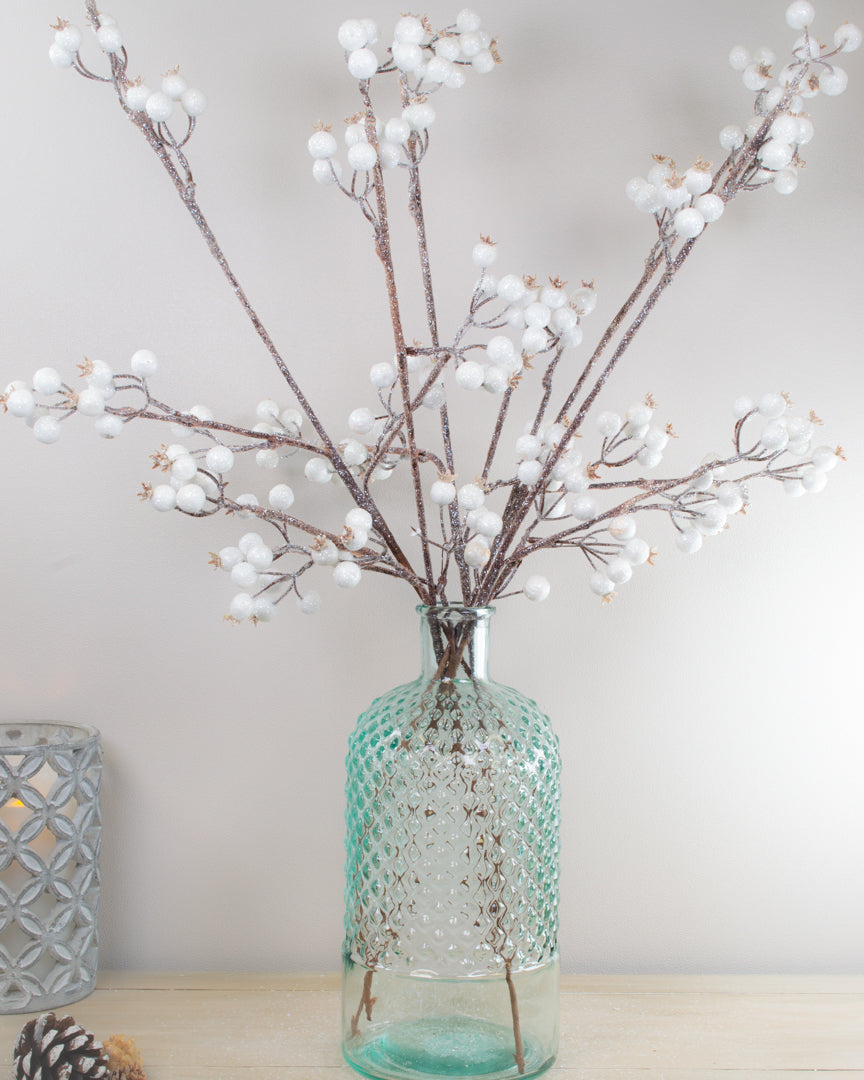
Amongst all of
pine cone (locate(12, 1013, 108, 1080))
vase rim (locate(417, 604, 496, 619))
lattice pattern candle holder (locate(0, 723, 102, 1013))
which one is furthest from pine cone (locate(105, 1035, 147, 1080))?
vase rim (locate(417, 604, 496, 619))

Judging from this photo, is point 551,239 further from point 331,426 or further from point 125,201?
point 125,201

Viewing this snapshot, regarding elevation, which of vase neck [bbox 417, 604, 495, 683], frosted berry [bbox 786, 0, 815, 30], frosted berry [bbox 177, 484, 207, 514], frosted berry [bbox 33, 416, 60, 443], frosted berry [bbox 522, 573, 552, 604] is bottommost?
vase neck [bbox 417, 604, 495, 683]

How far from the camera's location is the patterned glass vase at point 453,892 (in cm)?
79

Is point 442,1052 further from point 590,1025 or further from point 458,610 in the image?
point 458,610

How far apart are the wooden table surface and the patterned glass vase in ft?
0.16

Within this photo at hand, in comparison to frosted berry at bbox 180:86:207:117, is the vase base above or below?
below

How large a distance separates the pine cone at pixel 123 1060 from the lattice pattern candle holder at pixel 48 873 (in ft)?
0.52

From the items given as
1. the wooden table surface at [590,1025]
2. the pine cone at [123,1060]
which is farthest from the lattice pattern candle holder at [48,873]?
the pine cone at [123,1060]

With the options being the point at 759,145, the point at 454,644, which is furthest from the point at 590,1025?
the point at 759,145

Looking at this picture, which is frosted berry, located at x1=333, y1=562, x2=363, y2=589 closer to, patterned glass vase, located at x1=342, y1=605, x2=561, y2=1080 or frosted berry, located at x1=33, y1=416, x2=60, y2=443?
patterned glass vase, located at x1=342, y1=605, x2=561, y2=1080

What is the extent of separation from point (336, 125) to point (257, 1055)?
851 millimetres

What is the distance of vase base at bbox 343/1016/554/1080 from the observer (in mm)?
775

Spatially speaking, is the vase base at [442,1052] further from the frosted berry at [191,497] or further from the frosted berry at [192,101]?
the frosted berry at [192,101]

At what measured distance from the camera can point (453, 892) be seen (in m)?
0.80
